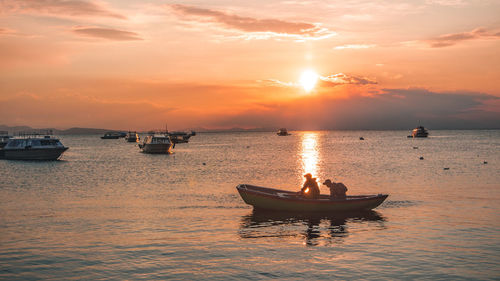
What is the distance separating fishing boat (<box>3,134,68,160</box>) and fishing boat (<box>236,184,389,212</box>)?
181 ft

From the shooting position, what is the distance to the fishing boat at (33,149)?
71938mm

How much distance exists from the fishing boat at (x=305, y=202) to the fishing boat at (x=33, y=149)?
55.3 m

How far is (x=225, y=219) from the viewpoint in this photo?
2481cm

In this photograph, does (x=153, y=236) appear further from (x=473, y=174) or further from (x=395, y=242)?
(x=473, y=174)

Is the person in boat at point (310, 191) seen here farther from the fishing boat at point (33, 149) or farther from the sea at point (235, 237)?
the fishing boat at point (33, 149)

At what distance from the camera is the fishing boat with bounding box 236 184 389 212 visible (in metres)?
25.7

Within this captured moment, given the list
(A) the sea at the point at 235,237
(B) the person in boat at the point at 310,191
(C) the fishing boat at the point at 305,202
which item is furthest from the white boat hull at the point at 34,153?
(B) the person in boat at the point at 310,191

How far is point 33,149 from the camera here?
236 feet

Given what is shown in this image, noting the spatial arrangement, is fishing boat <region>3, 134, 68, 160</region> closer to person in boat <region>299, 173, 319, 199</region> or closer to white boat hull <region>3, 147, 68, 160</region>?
white boat hull <region>3, 147, 68, 160</region>

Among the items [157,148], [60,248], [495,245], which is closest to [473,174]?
[495,245]

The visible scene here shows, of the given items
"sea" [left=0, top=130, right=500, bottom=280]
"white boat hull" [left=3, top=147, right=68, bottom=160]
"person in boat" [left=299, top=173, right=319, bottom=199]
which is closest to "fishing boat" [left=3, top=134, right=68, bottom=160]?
"white boat hull" [left=3, top=147, right=68, bottom=160]

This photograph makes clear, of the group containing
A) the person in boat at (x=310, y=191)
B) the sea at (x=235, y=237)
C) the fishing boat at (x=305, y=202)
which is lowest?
the sea at (x=235, y=237)

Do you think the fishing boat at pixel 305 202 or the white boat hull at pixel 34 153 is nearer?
the fishing boat at pixel 305 202

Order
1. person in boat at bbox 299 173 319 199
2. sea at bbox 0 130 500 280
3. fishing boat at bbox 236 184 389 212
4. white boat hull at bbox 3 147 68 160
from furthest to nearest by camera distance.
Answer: white boat hull at bbox 3 147 68 160 → person in boat at bbox 299 173 319 199 → fishing boat at bbox 236 184 389 212 → sea at bbox 0 130 500 280
